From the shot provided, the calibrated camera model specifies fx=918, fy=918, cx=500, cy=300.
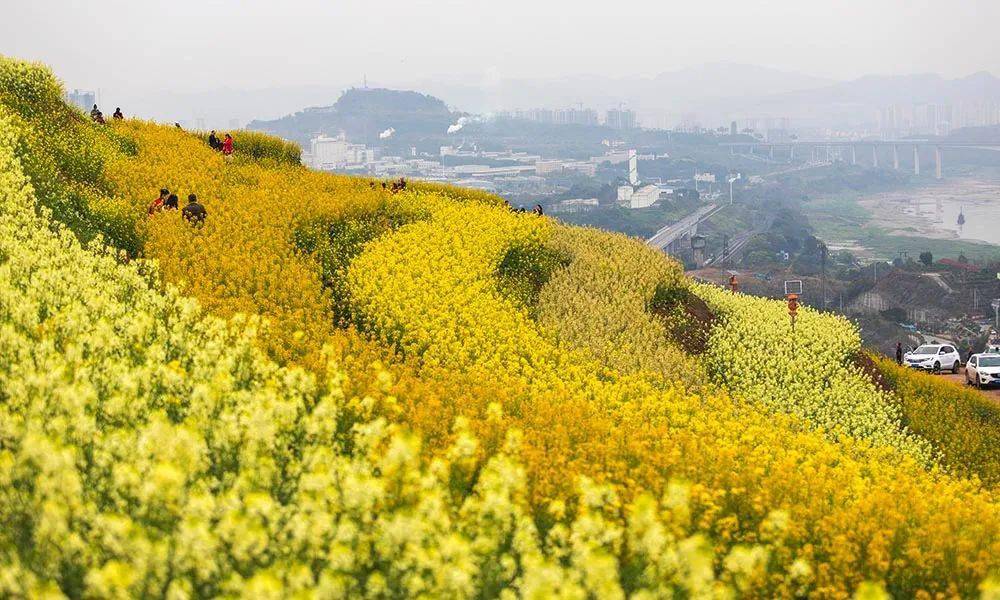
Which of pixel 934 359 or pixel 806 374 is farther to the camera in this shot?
pixel 934 359

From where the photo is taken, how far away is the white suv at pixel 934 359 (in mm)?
36750

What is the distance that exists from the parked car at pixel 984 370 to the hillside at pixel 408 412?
20.5 ft

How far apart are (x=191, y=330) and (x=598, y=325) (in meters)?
8.94

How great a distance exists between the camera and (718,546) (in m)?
7.52

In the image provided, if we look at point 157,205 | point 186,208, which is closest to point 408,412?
point 186,208

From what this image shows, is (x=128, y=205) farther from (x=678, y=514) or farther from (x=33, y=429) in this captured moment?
(x=678, y=514)

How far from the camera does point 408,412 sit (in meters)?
10.2

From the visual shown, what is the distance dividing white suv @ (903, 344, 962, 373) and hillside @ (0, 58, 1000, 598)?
1346 cm

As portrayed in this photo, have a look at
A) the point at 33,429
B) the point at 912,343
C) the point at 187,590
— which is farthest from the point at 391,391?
the point at 912,343

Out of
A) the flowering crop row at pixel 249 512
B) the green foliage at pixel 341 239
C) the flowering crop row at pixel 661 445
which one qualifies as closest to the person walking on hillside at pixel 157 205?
the green foliage at pixel 341 239

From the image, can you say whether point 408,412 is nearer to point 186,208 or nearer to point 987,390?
point 186,208

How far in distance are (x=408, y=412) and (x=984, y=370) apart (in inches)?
1017

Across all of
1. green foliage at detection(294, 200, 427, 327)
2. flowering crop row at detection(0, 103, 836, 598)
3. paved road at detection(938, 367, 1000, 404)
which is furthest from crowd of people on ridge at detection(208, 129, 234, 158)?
paved road at detection(938, 367, 1000, 404)

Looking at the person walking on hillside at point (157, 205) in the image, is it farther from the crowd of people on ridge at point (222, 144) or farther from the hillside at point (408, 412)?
the crowd of people on ridge at point (222, 144)
